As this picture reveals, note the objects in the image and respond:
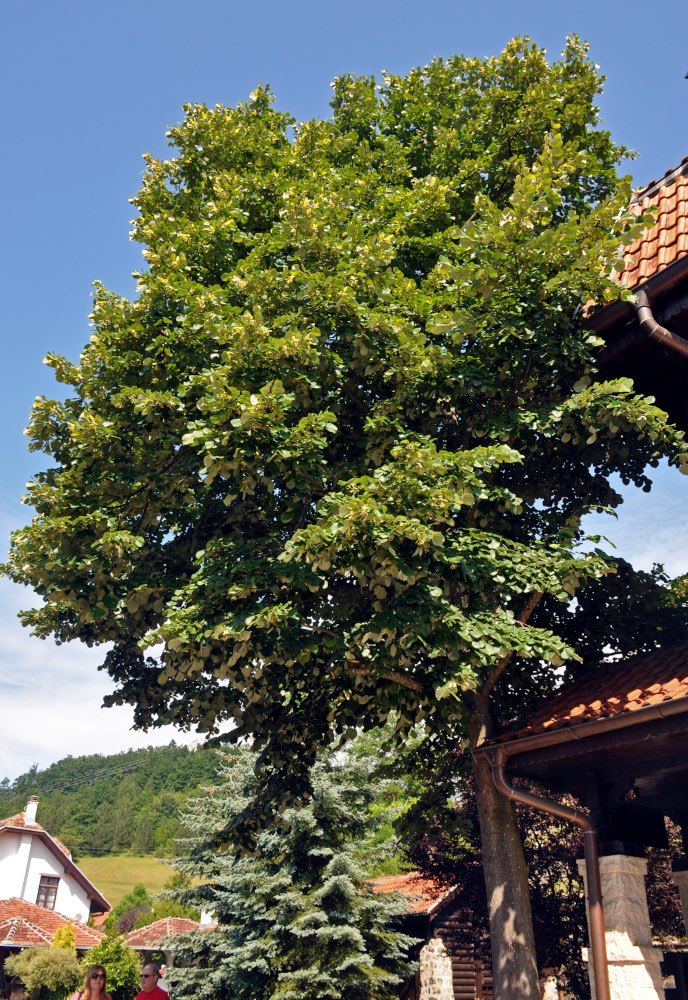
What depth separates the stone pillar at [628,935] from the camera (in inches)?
303

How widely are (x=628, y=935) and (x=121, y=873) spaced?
10242cm

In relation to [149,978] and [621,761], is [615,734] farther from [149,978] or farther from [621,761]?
[149,978]

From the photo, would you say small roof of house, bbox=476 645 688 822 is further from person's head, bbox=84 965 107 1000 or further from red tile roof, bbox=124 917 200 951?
red tile roof, bbox=124 917 200 951

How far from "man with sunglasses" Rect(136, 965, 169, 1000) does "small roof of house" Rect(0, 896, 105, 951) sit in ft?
75.7

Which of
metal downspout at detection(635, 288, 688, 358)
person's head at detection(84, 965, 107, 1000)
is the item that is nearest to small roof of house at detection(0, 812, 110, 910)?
person's head at detection(84, 965, 107, 1000)

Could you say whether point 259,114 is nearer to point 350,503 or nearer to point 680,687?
point 350,503

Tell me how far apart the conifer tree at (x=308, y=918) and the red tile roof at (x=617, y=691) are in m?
8.00

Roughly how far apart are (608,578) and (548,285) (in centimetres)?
480

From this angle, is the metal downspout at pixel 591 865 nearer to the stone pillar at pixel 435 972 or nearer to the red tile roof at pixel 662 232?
the red tile roof at pixel 662 232

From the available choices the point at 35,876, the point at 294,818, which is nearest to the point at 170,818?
the point at 35,876

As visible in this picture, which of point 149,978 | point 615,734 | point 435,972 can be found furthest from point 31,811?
point 615,734

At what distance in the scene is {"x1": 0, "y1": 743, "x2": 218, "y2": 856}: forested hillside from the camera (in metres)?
108

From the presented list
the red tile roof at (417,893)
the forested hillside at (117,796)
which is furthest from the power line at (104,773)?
the red tile roof at (417,893)

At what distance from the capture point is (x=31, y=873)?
41.1m
